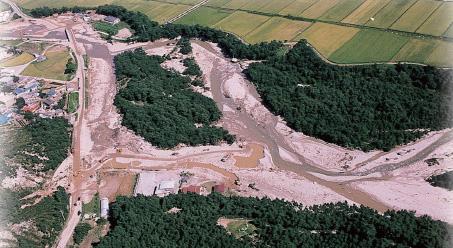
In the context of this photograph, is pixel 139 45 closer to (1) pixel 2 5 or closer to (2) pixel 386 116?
(1) pixel 2 5

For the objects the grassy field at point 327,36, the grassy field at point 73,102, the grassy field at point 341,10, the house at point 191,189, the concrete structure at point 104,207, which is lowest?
the concrete structure at point 104,207

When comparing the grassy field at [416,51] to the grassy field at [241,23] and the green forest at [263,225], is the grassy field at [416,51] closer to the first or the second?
the grassy field at [241,23]

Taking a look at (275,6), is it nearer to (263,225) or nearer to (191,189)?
(191,189)

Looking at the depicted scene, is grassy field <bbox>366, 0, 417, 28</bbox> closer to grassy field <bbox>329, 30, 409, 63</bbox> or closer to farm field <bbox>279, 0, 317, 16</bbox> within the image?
grassy field <bbox>329, 30, 409, 63</bbox>

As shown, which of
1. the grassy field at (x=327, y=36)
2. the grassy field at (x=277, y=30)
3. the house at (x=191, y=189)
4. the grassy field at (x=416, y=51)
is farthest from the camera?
the grassy field at (x=277, y=30)

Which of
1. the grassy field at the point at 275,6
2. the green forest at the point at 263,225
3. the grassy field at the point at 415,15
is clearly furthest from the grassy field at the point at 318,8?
the green forest at the point at 263,225

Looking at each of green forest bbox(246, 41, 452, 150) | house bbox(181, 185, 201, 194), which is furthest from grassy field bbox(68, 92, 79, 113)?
green forest bbox(246, 41, 452, 150)
